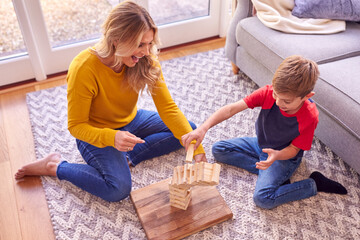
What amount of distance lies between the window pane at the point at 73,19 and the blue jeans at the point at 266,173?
131 cm

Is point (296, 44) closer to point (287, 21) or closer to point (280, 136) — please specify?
point (287, 21)

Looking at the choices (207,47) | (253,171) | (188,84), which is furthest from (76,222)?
(207,47)

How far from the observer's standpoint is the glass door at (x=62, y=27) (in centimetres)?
223

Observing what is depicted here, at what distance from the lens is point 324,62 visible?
186 cm


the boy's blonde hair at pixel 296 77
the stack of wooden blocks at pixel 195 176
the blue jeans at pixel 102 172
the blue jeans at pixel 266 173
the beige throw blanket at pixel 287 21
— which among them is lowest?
the blue jeans at pixel 266 173

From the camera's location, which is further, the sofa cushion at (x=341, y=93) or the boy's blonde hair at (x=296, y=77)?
the sofa cushion at (x=341, y=93)

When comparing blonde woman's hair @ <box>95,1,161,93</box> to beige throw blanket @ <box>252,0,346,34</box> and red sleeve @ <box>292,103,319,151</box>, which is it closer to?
red sleeve @ <box>292,103,319,151</box>

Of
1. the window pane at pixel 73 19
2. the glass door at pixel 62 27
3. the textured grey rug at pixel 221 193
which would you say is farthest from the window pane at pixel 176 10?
the textured grey rug at pixel 221 193

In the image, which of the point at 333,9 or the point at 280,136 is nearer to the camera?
the point at 280,136

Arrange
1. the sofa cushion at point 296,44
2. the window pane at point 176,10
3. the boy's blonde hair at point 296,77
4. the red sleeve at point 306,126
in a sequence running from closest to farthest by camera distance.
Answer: the boy's blonde hair at point 296,77
the red sleeve at point 306,126
the sofa cushion at point 296,44
the window pane at point 176,10

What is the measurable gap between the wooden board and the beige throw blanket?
1.00 metres

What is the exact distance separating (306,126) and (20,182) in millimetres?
1356

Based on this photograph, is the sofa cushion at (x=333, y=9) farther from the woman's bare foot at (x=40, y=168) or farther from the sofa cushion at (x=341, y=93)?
the woman's bare foot at (x=40, y=168)

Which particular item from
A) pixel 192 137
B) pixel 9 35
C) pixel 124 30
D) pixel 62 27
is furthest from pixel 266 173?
pixel 9 35
